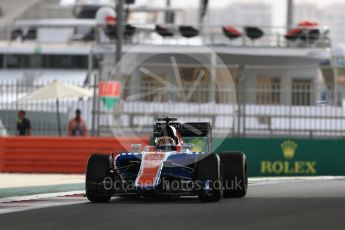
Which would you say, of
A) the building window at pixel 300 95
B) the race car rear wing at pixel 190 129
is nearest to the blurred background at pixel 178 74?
the building window at pixel 300 95

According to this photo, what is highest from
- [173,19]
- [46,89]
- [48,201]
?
[173,19]

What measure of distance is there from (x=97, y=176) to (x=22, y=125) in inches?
484

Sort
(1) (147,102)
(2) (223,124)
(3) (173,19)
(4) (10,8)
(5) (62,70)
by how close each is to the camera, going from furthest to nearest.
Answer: (4) (10,8)
(3) (173,19)
(5) (62,70)
(1) (147,102)
(2) (223,124)

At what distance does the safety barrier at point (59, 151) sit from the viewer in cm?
2614

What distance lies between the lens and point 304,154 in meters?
26.1

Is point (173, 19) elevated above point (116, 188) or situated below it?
above

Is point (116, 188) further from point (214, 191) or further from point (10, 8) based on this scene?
point (10, 8)

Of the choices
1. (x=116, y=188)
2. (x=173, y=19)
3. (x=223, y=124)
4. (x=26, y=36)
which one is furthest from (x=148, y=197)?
(x=173, y=19)

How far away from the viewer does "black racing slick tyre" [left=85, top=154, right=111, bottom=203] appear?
16953 mm

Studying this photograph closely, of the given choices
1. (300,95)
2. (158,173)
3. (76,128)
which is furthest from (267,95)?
(158,173)

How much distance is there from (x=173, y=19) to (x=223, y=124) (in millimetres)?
30463

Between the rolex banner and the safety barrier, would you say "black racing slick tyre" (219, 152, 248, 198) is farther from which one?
the safety barrier

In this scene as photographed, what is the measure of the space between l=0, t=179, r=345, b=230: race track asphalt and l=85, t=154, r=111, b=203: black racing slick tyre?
0.66 feet

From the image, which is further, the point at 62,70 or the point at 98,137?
the point at 62,70
